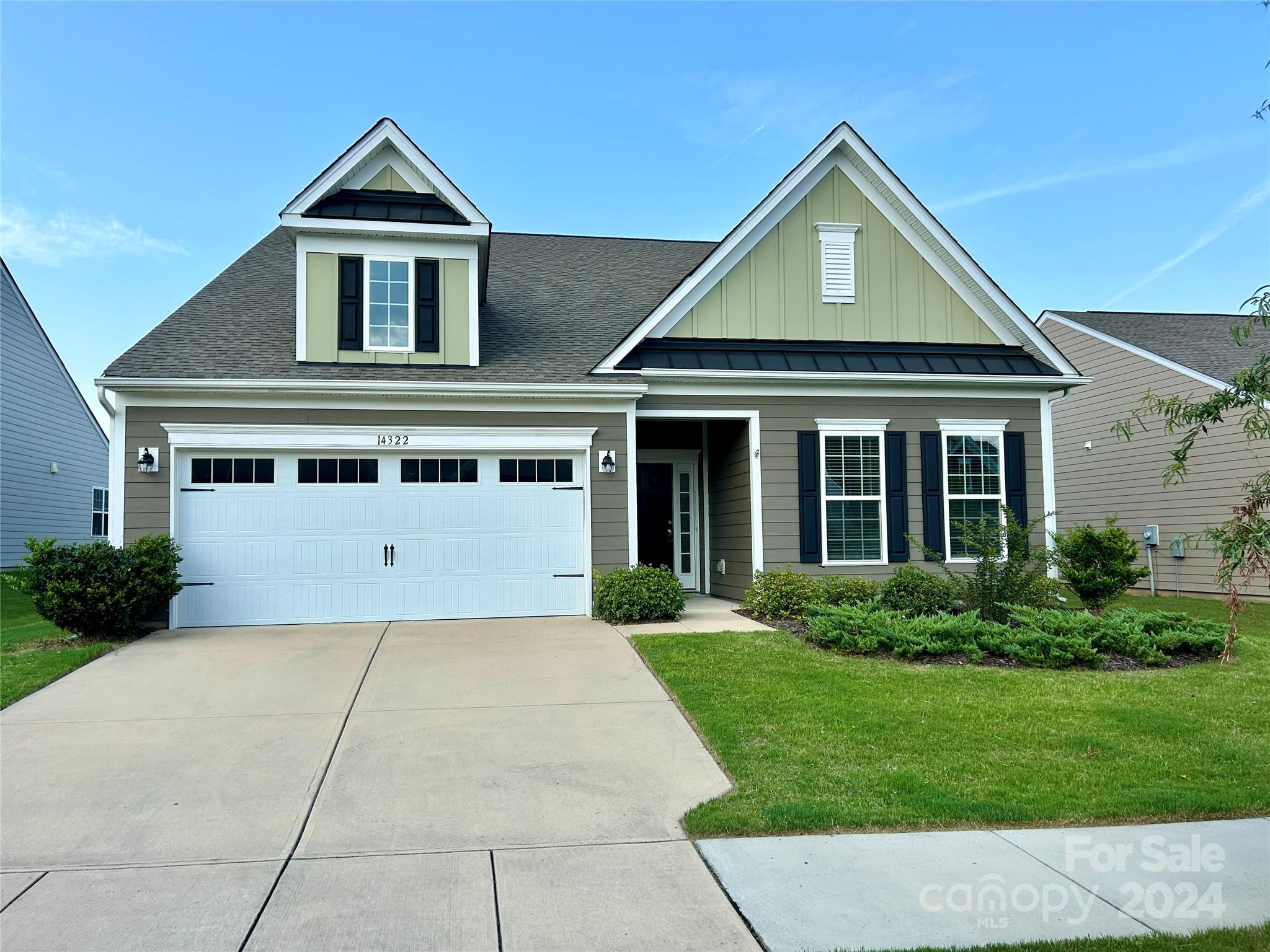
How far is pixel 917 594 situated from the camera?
11.0 m

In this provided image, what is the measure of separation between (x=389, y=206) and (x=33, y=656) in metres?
7.07

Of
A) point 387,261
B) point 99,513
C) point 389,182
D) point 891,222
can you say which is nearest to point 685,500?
point 891,222

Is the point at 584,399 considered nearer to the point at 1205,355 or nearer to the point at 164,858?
the point at 164,858

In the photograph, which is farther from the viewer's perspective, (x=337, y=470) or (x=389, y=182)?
(x=389, y=182)

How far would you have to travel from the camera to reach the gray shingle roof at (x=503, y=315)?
11.5 metres

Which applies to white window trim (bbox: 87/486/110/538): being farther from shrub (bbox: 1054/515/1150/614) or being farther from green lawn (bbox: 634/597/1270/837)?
shrub (bbox: 1054/515/1150/614)

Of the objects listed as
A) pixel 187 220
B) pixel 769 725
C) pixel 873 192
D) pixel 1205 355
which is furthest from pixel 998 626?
pixel 187 220

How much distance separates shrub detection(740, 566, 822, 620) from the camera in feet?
37.0

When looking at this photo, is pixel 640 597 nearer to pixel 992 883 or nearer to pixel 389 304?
pixel 389 304

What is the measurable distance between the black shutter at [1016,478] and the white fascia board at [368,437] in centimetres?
638

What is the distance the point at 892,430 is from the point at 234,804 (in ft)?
33.6

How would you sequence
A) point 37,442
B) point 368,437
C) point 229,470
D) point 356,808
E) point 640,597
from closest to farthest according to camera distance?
point 356,808 → point 640,597 → point 229,470 → point 368,437 → point 37,442

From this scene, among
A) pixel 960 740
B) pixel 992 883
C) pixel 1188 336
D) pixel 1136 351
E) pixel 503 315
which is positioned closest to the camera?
pixel 992 883

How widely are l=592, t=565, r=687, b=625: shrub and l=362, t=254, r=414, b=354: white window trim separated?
4326 millimetres
